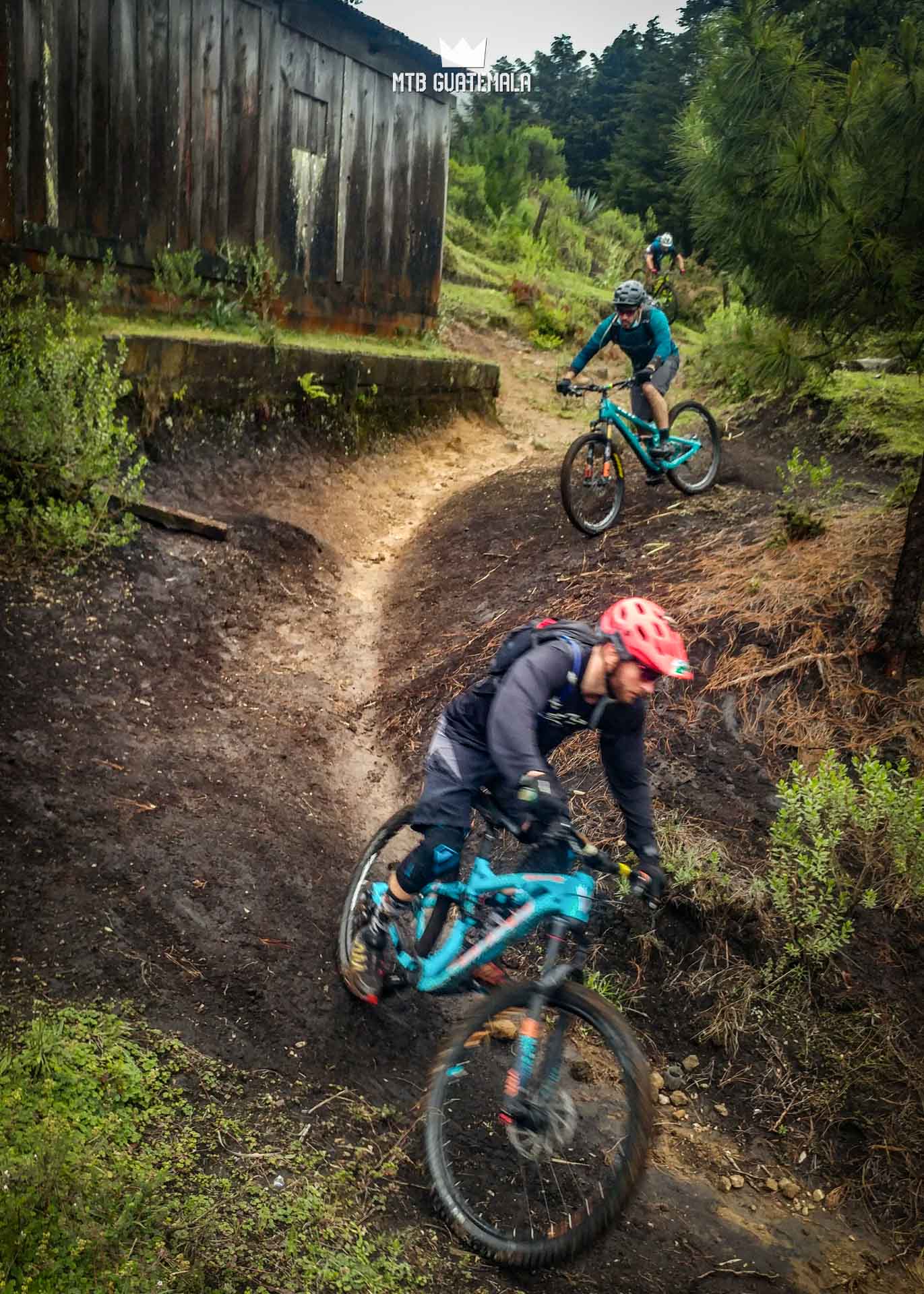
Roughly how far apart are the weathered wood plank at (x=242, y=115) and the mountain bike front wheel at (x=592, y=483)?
4.98 meters

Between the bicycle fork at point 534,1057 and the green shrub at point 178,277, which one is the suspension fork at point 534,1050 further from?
the green shrub at point 178,277

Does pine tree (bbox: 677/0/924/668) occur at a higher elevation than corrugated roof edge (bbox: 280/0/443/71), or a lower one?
lower

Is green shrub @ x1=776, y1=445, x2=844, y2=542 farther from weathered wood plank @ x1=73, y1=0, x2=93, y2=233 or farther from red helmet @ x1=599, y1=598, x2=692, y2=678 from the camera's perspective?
weathered wood plank @ x1=73, y1=0, x2=93, y2=233

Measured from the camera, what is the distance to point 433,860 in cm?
379

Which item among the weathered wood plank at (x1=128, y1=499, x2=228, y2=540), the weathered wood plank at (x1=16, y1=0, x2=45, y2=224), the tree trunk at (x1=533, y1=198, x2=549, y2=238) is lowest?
the weathered wood plank at (x1=128, y1=499, x2=228, y2=540)

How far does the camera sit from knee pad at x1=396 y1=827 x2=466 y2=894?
12.2ft

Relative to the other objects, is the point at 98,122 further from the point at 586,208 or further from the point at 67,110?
the point at 586,208

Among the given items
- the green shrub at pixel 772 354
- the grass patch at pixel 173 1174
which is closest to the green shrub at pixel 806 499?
the green shrub at pixel 772 354

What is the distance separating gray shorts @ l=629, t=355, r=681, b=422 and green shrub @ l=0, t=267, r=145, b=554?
4582 mm

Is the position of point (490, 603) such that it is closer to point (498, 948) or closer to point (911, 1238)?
point (498, 948)

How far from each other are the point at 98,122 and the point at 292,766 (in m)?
6.70

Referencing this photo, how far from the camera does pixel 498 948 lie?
11.2ft

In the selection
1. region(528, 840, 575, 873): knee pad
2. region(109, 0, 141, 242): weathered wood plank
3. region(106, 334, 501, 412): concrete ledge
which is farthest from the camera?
region(109, 0, 141, 242): weathered wood plank

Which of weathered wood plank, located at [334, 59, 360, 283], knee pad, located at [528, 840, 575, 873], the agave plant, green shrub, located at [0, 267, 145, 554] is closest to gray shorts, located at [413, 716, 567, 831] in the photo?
knee pad, located at [528, 840, 575, 873]
